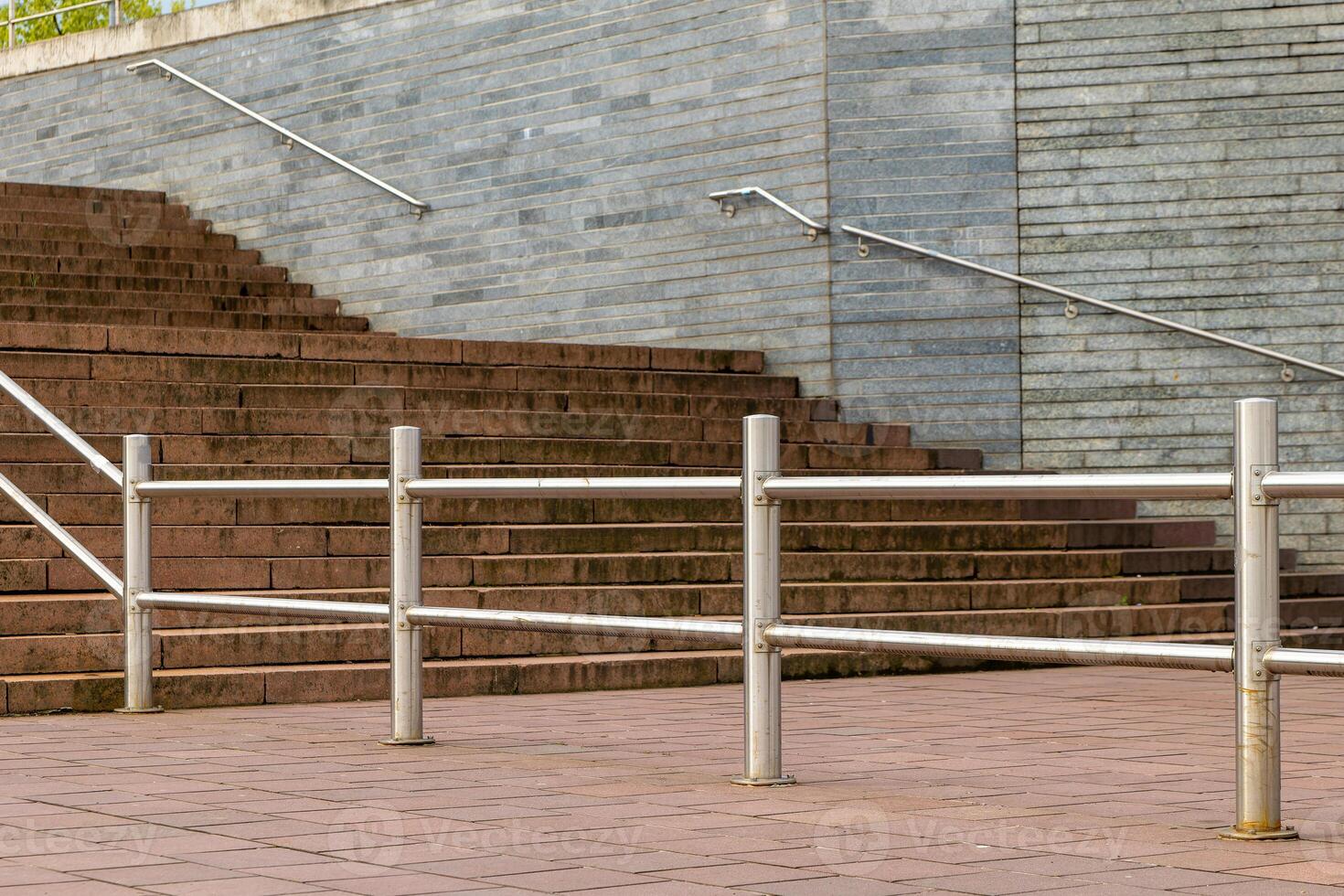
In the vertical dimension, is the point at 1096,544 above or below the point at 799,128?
below

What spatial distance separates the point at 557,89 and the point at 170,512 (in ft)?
26.7

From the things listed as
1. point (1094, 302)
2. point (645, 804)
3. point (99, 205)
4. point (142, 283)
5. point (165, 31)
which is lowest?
point (645, 804)

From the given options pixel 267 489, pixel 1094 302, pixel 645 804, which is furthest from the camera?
pixel 1094 302

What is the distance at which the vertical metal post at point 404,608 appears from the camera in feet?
21.9

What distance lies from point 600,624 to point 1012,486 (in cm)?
146

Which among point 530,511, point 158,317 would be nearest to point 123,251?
point 158,317

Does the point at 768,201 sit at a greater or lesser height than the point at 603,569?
greater

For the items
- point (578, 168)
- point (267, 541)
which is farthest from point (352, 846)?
point (578, 168)

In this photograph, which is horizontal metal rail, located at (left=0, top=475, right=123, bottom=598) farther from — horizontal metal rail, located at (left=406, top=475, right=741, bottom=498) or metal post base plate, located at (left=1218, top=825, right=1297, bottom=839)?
metal post base plate, located at (left=1218, top=825, right=1297, bottom=839)

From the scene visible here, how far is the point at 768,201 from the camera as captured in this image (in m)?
15.6

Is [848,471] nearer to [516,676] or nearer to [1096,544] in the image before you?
[1096,544]

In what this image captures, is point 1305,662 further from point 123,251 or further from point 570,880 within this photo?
point 123,251

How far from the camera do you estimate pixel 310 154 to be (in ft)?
62.0

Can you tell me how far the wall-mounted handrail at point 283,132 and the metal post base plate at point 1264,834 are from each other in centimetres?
1389
